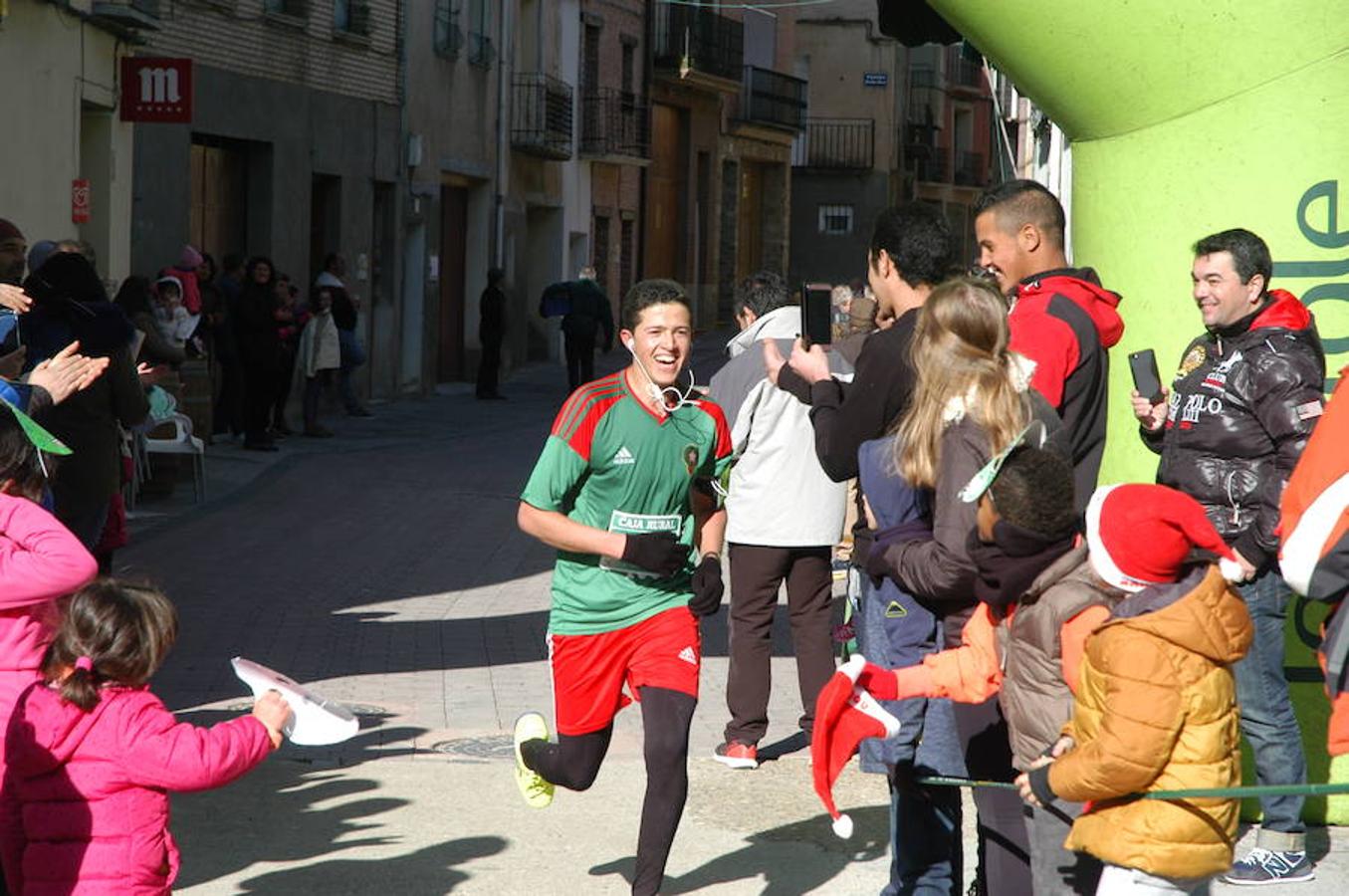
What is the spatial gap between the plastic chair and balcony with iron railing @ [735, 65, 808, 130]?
121 feet

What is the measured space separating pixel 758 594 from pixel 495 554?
6.33 meters

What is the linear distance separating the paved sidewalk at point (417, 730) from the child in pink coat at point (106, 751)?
186 centimetres

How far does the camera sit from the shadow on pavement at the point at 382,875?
6.50 metres

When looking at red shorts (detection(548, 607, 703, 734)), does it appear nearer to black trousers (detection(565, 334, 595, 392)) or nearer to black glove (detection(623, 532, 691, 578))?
black glove (detection(623, 532, 691, 578))

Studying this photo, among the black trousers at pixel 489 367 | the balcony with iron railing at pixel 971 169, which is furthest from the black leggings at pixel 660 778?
the balcony with iron railing at pixel 971 169

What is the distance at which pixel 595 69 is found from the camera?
42.7m

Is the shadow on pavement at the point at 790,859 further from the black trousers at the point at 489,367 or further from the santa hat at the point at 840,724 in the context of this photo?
the black trousers at the point at 489,367

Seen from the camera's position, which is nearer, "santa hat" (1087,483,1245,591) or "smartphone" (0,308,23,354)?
"santa hat" (1087,483,1245,591)

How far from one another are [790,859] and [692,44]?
41820 millimetres

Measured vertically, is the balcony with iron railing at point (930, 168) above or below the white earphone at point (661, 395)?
above

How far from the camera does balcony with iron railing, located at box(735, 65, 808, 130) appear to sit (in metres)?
52.8

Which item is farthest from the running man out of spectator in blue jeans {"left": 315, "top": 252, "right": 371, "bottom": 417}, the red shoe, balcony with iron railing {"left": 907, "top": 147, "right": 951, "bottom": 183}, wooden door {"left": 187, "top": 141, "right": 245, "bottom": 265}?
balcony with iron railing {"left": 907, "top": 147, "right": 951, "bottom": 183}

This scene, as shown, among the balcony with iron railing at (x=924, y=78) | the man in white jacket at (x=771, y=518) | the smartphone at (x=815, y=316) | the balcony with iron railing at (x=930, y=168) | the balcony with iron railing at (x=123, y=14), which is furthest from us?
the balcony with iron railing at (x=924, y=78)

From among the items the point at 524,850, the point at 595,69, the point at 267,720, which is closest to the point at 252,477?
the point at 524,850
